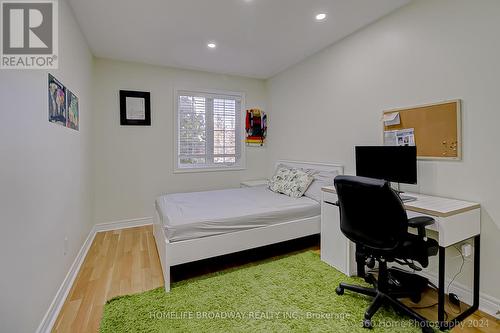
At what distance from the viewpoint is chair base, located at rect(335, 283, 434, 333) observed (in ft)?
5.21

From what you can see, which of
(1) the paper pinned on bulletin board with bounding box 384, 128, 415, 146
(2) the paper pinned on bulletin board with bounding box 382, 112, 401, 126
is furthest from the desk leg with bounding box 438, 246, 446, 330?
(2) the paper pinned on bulletin board with bounding box 382, 112, 401, 126

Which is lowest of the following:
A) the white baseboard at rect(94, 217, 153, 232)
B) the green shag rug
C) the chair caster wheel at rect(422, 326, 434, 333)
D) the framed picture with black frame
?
the green shag rug

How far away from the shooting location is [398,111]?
7.79 feet

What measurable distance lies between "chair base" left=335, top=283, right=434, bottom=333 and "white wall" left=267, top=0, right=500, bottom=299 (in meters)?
0.69

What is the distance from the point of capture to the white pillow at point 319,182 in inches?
120

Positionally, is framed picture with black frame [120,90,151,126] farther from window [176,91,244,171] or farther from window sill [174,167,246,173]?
window sill [174,167,246,173]

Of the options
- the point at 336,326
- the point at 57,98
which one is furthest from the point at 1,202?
the point at 336,326

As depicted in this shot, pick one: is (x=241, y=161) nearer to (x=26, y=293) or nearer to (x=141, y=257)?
(x=141, y=257)

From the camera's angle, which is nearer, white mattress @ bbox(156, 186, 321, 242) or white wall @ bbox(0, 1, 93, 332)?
white wall @ bbox(0, 1, 93, 332)

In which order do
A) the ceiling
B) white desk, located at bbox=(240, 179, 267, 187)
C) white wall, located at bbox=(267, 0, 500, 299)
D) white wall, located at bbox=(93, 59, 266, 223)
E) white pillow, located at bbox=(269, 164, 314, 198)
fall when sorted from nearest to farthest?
1. white wall, located at bbox=(267, 0, 500, 299)
2. the ceiling
3. white pillow, located at bbox=(269, 164, 314, 198)
4. white wall, located at bbox=(93, 59, 266, 223)
5. white desk, located at bbox=(240, 179, 267, 187)

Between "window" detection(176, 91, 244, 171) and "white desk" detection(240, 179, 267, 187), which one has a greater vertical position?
"window" detection(176, 91, 244, 171)

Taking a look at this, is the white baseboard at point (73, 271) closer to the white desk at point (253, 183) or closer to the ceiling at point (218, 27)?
the white desk at point (253, 183)

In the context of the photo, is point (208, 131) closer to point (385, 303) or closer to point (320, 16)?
point (320, 16)

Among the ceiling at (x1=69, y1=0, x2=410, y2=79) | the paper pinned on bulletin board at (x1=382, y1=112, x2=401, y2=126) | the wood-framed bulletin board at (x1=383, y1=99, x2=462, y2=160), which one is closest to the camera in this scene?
the wood-framed bulletin board at (x1=383, y1=99, x2=462, y2=160)
